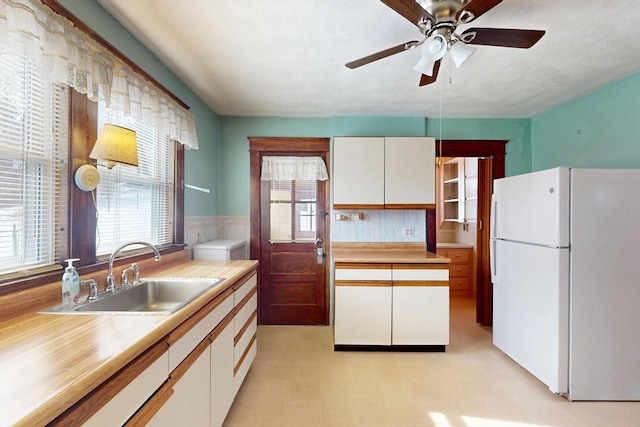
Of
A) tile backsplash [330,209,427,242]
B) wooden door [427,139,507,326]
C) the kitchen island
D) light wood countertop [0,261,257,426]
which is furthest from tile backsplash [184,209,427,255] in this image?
light wood countertop [0,261,257,426]

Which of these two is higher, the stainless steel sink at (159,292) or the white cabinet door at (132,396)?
the stainless steel sink at (159,292)

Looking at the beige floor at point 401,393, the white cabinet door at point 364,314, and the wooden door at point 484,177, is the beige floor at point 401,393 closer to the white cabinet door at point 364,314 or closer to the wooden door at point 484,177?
the white cabinet door at point 364,314

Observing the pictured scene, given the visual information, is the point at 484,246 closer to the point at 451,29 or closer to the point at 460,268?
the point at 460,268

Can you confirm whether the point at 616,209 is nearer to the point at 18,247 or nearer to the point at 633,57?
the point at 633,57

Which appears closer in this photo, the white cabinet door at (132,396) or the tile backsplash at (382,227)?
the white cabinet door at (132,396)

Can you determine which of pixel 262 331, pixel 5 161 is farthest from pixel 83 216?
pixel 262 331

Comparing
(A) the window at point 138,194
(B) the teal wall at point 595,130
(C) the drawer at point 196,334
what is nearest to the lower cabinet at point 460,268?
(B) the teal wall at point 595,130

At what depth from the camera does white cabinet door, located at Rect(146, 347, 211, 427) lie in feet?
3.76

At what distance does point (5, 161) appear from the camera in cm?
119

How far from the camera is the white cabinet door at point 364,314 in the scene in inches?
110

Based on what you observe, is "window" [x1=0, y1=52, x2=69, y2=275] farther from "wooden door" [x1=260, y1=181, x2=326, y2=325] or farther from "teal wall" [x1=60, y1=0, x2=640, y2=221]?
"wooden door" [x1=260, y1=181, x2=326, y2=325]

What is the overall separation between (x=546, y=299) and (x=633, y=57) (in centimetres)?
188

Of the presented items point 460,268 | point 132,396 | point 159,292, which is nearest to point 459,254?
point 460,268

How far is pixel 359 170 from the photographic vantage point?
309cm
